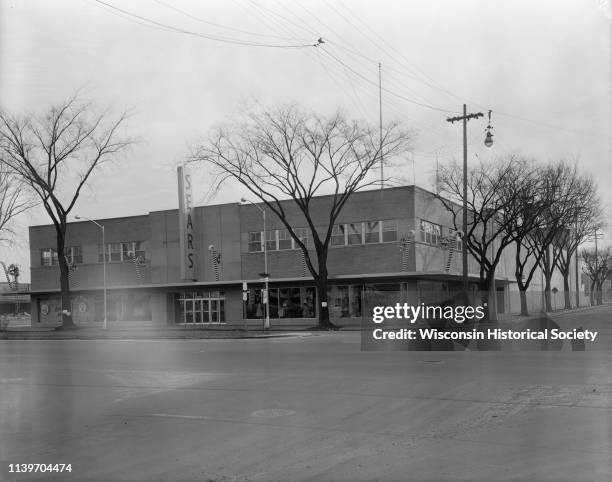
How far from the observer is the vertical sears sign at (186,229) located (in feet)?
159

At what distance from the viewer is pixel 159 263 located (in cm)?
5150

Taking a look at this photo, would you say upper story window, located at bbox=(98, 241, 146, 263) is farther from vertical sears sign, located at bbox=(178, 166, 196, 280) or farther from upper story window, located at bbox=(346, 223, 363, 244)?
upper story window, located at bbox=(346, 223, 363, 244)

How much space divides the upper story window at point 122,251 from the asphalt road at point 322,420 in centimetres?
3689

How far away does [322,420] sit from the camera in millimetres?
9047

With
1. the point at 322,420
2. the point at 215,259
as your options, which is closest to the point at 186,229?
the point at 215,259

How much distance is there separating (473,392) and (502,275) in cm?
5107

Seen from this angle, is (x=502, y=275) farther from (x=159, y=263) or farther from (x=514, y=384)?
(x=514, y=384)

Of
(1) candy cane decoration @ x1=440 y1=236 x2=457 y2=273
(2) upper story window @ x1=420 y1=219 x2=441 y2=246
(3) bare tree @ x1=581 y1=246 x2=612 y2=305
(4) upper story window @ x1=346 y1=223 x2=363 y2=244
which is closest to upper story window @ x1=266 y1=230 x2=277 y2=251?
(4) upper story window @ x1=346 y1=223 x2=363 y2=244

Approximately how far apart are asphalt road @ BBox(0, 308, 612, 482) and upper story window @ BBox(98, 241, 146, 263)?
3689 cm

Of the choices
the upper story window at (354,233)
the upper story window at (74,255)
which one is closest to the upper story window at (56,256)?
the upper story window at (74,255)

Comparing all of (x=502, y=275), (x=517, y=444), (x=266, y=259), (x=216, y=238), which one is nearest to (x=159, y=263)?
(x=216, y=238)

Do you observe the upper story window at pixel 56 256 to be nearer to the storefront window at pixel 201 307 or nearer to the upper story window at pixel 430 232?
the storefront window at pixel 201 307

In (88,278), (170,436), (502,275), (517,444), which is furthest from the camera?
(502,275)

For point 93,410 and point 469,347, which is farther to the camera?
point 469,347
